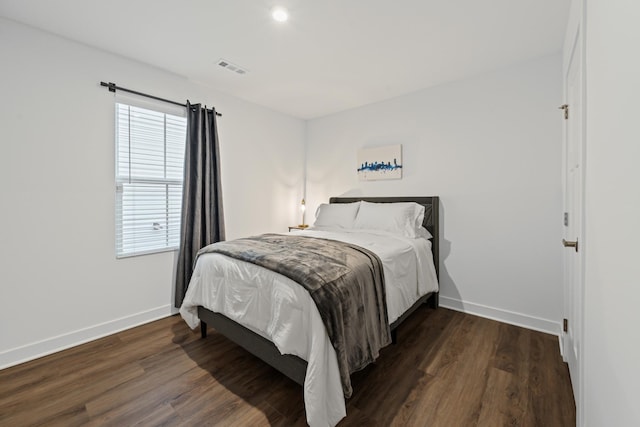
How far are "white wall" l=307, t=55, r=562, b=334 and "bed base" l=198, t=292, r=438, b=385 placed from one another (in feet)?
3.29

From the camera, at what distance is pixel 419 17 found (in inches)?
78.2

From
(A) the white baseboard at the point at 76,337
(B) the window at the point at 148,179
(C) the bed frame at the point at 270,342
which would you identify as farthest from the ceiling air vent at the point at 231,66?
(A) the white baseboard at the point at 76,337

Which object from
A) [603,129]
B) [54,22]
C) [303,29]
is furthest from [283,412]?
[54,22]

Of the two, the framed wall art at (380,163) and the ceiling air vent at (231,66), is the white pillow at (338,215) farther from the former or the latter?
the ceiling air vent at (231,66)

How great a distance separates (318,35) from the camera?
220cm

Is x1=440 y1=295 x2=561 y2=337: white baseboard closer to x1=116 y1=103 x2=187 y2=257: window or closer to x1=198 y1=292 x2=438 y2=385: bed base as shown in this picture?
x1=198 y1=292 x2=438 y2=385: bed base

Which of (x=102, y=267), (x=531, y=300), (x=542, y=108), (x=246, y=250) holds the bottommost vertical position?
(x=531, y=300)

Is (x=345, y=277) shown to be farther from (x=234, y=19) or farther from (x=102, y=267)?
(x=102, y=267)

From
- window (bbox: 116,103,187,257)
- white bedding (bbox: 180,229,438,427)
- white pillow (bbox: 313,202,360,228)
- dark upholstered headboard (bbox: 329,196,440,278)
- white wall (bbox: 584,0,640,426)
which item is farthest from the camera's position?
white pillow (bbox: 313,202,360,228)

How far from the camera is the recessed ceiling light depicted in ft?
6.29

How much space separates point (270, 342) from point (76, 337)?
185cm

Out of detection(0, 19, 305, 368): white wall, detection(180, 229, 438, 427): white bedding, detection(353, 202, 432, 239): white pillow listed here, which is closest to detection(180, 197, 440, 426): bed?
detection(180, 229, 438, 427): white bedding

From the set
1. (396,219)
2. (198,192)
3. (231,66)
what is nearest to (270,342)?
(396,219)

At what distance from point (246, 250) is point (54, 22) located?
2.22 metres
